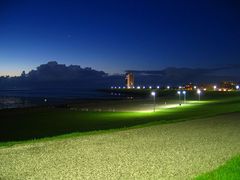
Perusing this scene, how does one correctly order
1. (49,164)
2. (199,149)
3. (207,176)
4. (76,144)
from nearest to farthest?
(207,176), (49,164), (199,149), (76,144)

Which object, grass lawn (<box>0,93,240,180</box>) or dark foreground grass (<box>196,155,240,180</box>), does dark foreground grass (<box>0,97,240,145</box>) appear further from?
dark foreground grass (<box>196,155,240,180</box>)

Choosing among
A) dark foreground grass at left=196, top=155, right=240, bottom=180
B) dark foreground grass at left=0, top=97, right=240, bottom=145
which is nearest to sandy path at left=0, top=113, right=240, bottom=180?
dark foreground grass at left=196, top=155, right=240, bottom=180

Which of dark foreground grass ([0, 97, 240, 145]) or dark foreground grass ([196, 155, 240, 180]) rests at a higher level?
dark foreground grass ([196, 155, 240, 180])

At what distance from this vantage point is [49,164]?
442 inches

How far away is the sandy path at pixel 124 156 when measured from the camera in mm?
10258

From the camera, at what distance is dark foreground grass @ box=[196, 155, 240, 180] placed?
9391 millimetres

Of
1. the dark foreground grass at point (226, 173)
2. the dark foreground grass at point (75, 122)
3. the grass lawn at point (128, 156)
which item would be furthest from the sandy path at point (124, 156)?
the dark foreground grass at point (75, 122)

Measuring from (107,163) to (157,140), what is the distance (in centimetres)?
483

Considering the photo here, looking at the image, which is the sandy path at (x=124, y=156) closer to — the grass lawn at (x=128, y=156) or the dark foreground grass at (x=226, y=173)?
the grass lawn at (x=128, y=156)

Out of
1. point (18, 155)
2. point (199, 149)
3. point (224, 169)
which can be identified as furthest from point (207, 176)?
point (18, 155)

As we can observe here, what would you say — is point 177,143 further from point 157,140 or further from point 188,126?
point 188,126

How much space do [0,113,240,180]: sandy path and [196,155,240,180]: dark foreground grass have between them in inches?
17.9

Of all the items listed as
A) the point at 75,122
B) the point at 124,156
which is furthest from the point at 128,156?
the point at 75,122

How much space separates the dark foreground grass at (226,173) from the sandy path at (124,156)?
45 cm
